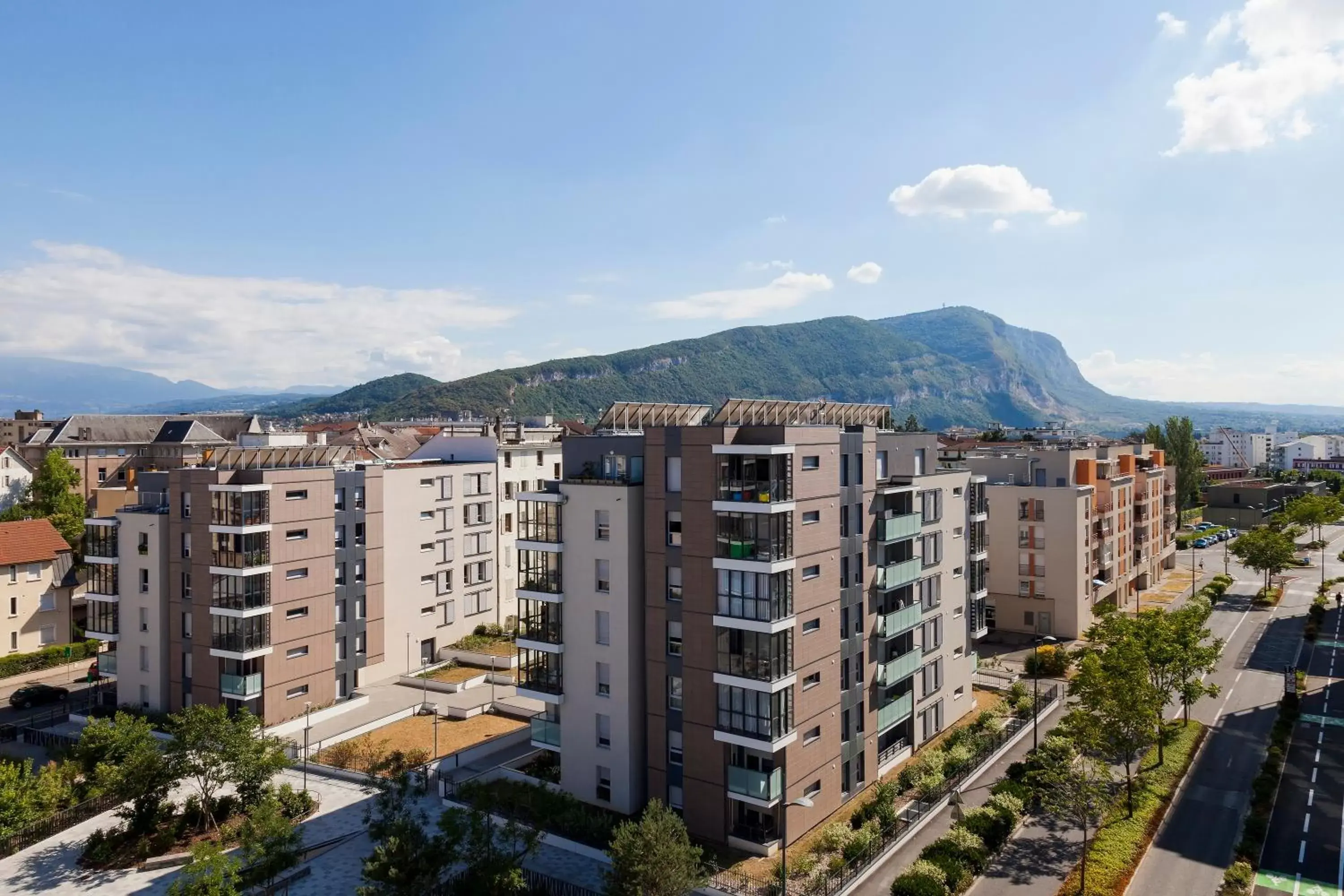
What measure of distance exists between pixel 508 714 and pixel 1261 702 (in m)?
47.0

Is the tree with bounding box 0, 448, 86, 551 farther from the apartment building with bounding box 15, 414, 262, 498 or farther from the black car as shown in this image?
the black car

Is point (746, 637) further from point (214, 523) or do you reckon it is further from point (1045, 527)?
point (1045, 527)

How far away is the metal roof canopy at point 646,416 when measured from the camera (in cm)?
3616

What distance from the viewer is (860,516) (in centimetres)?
3631

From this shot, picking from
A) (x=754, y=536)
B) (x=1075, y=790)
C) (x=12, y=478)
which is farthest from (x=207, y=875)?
(x=12, y=478)

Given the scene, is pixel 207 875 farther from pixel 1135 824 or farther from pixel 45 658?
pixel 45 658

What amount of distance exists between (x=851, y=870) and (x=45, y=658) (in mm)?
62783

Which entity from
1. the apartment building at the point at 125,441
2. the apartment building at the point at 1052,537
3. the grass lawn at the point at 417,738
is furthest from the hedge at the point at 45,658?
the apartment building at the point at 1052,537

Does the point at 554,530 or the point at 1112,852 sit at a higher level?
the point at 554,530

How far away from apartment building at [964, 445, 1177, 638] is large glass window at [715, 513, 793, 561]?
3905 centimetres

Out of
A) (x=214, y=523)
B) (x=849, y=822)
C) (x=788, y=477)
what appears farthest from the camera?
(x=214, y=523)

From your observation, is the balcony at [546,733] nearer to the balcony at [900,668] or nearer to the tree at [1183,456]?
the balcony at [900,668]

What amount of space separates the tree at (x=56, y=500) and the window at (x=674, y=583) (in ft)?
242

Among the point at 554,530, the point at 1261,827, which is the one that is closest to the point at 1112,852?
the point at 1261,827
